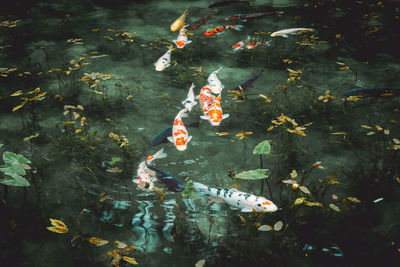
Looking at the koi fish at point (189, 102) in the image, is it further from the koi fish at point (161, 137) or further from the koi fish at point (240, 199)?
the koi fish at point (240, 199)

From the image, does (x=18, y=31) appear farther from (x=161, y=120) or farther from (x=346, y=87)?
(x=346, y=87)

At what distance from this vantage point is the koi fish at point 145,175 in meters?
2.80

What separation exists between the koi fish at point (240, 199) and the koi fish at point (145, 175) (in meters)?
0.46

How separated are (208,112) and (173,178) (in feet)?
3.58

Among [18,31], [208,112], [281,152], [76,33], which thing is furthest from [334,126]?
[18,31]

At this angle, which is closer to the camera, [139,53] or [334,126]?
[334,126]

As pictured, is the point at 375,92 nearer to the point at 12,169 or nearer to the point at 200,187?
the point at 200,187

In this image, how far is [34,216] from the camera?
266 centimetres

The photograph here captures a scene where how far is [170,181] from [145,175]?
0.28 metres

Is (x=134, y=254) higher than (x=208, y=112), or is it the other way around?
(x=208, y=112)

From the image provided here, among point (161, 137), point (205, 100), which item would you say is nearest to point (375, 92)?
point (205, 100)

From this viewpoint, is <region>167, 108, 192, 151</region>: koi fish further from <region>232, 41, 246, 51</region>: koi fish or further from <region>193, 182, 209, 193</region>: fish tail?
<region>232, 41, 246, 51</region>: koi fish

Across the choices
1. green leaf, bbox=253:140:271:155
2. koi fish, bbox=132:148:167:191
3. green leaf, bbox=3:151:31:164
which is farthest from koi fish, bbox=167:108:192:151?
green leaf, bbox=3:151:31:164

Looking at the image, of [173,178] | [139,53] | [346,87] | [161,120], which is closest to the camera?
[173,178]
